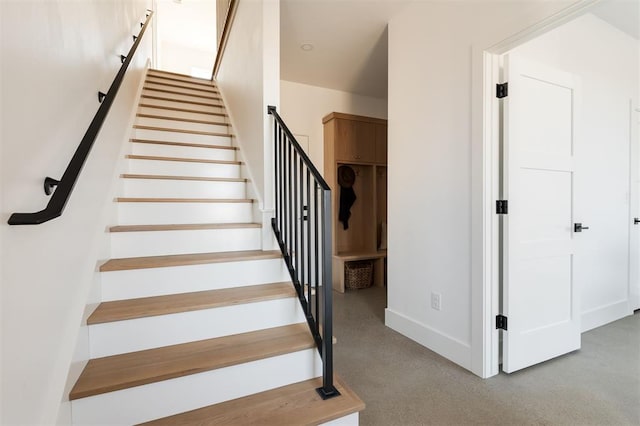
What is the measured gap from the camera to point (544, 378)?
6.31ft

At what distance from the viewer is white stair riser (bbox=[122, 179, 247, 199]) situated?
2273 millimetres

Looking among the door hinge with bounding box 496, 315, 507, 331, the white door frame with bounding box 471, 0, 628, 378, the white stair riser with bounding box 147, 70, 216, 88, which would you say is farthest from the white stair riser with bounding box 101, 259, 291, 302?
the white stair riser with bounding box 147, 70, 216, 88

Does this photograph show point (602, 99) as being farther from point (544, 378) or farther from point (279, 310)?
point (279, 310)

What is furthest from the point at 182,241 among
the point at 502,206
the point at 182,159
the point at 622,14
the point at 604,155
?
the point at 622,14

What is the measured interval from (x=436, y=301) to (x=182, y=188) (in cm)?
218

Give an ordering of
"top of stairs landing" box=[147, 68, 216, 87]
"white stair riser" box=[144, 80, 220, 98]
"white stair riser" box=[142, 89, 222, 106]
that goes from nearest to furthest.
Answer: "white stair riser" box=[142, 89, 222, 106] < "white stair riser" box=[144, 80, 220, 98] < "top of stairs landing" box=[147, 68, 216, 87]

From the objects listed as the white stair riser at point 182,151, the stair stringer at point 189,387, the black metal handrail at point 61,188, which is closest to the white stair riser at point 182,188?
the white stair riser at point 182,151

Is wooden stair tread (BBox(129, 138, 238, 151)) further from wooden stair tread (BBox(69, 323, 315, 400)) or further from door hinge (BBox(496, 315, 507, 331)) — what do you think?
door hinge (BBox(496, 315, 507, 331))

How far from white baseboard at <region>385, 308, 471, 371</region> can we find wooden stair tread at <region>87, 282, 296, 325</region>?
48.3 inches

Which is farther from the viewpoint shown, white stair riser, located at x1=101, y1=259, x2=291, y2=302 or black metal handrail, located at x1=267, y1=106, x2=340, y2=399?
white stair riser, located at x1=101, y1=259, x2=291, y2=302

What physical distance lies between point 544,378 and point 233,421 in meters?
1.93

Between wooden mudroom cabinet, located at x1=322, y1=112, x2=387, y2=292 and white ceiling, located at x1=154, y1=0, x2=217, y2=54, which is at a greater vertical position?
white ceiling, located at x1=154, y1=0, x2=217, y2=54

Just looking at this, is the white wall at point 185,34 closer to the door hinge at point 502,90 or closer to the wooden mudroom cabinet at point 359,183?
the wooden mudroom cabinet at point 359,183

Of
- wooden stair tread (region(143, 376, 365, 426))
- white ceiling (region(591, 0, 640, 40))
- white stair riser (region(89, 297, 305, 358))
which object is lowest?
wooden stair tread (region(143, 376, 365, 426))
